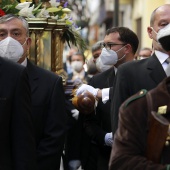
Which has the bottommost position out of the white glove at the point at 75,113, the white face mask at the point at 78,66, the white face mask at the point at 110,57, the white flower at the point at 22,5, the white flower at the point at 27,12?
the white face mask at the point at 78,66

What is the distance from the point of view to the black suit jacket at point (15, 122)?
15.4 ft

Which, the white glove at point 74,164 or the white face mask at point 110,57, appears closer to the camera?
the white face mask at point 110,57

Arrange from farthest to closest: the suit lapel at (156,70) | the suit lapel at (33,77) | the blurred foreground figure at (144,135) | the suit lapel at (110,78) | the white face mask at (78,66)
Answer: the white face mask at (78,66), the suit lapel at (110,78), the suit lapel at (33,77), the suit lapel at (156,70), the blurred foreground figure at (144,135)

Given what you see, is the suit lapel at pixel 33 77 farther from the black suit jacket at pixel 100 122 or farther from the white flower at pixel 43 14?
the white flower at pixel 43 14

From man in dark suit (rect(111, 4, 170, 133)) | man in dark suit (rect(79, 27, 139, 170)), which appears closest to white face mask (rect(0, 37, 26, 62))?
man in dark suit (rect(79, 27, 139, 170))

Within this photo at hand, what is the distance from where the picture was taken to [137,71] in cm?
520

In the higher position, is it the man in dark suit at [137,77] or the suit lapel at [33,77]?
the man in dark suit at [137,77]

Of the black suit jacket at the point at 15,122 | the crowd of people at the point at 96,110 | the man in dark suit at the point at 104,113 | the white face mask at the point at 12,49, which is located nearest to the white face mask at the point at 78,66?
the crowd of people at the point at 96,110

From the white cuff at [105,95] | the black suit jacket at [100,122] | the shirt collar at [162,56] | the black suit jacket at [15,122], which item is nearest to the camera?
the black suit jacket at [15,122]

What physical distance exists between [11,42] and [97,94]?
106 centimetres

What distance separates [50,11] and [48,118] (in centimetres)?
256

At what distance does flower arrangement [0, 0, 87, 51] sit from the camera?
7477 millimetres

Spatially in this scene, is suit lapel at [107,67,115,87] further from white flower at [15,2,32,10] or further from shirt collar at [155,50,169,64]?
shirt collar at [155,50,169,64]

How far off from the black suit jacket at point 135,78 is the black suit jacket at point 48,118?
2.05ft
